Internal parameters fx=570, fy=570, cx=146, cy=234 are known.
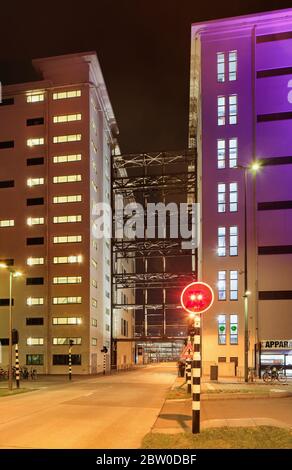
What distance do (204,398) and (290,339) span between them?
108ft

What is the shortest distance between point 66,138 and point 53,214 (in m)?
9.77

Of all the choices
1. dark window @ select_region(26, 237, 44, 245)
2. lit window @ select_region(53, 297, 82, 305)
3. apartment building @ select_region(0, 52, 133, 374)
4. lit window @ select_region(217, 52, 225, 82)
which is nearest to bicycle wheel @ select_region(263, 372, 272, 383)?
apartment building @ select_region(0, 52, 133, 374)

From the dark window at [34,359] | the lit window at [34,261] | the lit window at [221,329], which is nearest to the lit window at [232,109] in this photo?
the lit window at [221,329]

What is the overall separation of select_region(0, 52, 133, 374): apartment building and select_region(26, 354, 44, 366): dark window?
120mm

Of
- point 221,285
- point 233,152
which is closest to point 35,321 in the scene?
point 221,285

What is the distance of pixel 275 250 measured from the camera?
186ft

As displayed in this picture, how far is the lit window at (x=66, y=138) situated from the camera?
236ft

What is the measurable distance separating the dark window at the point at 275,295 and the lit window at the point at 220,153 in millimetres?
13592

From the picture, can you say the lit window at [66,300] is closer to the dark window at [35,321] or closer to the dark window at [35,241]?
the dark window at [35,321]

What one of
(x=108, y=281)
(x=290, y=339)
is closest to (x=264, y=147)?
(x=290, y=339)

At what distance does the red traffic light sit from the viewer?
12.4 meters

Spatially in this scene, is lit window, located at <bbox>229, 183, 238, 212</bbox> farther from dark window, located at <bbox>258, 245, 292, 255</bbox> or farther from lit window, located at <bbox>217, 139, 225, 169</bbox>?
dark window, located at <bbox>258, 245, 292, 255</bbox>

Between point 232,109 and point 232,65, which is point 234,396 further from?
point 232,65
